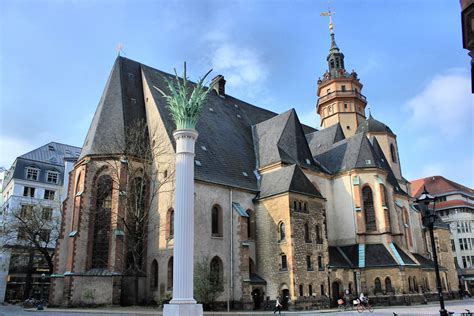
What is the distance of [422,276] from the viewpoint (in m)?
33.4

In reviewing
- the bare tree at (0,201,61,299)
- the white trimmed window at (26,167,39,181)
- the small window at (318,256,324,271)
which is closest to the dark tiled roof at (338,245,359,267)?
the small window at (318,256,324,271)

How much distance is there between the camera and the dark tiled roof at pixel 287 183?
2960 cm

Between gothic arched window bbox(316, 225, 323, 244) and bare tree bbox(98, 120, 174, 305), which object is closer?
bare tree bbox(98, 120, 174, 305)

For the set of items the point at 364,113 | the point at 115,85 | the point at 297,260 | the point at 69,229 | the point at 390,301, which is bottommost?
the point at 390,301

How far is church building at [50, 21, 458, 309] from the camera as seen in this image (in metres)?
27.6

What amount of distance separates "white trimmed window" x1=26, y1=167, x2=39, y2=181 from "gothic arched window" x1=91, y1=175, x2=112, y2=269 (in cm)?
2146

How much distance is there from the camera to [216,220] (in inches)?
1160

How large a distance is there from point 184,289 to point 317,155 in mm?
28326

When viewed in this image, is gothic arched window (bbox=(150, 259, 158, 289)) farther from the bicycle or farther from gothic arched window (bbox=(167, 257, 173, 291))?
the bicycle

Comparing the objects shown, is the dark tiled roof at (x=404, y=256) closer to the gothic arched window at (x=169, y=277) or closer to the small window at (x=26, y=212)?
the gothic arched window at (x=169, y=277)

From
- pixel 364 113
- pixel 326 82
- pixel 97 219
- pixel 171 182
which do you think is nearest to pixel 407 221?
pixel 364 113

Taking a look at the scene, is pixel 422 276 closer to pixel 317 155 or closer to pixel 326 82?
pixel 317 155

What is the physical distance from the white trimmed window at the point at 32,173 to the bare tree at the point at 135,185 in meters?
21.7

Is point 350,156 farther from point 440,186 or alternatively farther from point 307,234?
point 440,186
